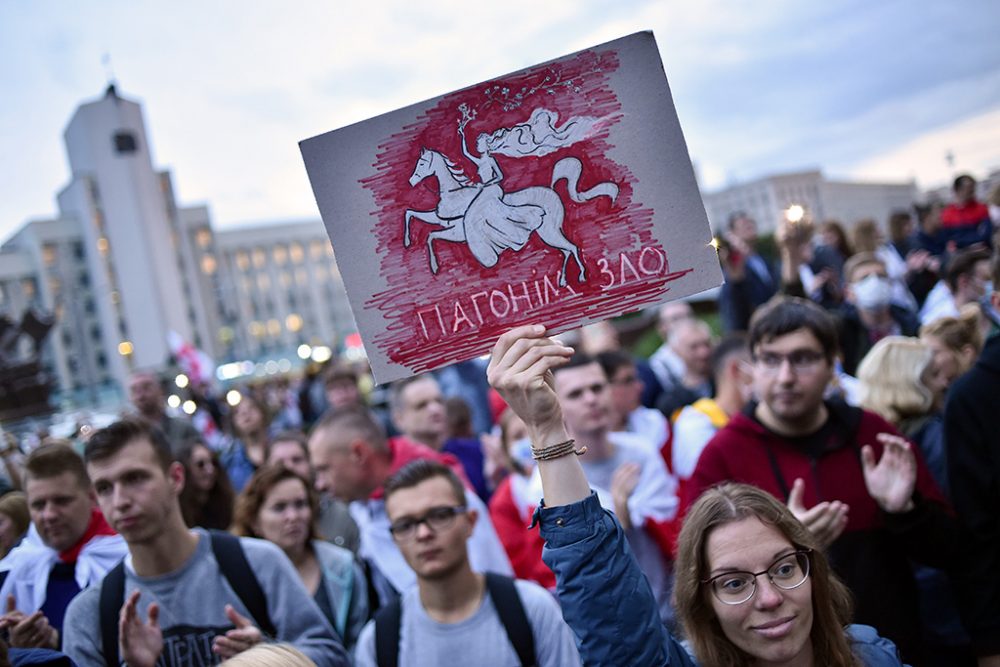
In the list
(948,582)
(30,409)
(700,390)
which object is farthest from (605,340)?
(30,409)

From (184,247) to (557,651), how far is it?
93467 mm

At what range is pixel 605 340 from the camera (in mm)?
9797

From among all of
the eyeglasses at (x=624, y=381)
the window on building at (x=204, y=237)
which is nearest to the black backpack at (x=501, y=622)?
the eyeglasses at (x=624, y=381)

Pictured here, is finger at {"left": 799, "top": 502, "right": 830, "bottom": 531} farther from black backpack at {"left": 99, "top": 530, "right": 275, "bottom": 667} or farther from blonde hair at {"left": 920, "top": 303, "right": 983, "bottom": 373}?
blonde hair at {"left": 920, "top": 303, "right": 983, "bottom": 373}

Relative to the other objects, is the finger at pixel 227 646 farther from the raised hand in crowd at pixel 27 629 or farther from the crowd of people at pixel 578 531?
the raised hand in crowd at pixel 27 629

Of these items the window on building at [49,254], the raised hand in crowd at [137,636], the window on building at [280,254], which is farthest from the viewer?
the window on building at [280,254]

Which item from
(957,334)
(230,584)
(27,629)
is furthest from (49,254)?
(957,334)

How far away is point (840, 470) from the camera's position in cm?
329

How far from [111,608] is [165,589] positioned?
19 cm

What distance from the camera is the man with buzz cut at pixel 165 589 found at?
3014 millimetres

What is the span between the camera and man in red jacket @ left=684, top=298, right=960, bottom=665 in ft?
10.3

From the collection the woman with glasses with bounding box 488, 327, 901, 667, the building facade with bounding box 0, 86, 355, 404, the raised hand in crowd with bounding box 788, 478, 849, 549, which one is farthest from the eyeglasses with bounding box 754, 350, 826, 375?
the building facade with bounding box 0, 86, 355, 404

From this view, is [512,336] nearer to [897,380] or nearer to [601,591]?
[601,591]

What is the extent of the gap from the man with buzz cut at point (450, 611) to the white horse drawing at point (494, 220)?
4.92ft
